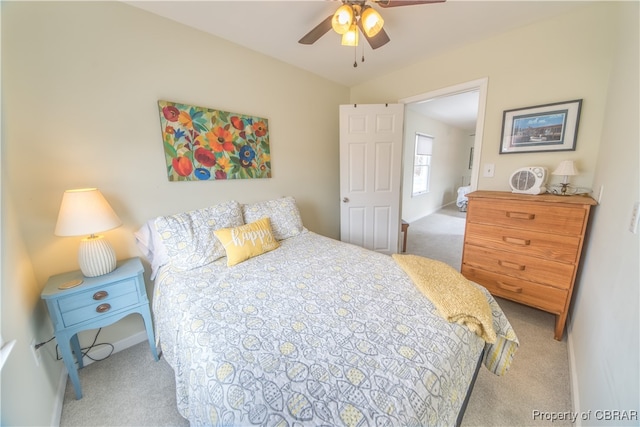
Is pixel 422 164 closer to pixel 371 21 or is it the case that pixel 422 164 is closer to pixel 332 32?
pixel 332 32

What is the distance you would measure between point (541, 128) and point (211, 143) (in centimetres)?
277

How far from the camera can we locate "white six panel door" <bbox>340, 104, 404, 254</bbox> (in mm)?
2727

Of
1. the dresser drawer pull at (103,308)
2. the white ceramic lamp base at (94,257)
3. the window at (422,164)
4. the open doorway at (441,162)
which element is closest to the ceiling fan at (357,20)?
the open doorway at (441,162)

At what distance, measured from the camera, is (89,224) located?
129 centimetres

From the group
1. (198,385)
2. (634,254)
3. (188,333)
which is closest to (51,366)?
(188,333)

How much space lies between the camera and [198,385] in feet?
2.69

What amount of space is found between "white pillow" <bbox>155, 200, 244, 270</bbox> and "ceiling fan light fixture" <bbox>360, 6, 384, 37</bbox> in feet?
5.45

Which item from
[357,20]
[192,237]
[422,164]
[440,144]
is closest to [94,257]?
[192,237]

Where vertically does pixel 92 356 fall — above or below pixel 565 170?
below

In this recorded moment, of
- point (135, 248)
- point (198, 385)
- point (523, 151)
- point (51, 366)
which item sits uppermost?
point (523, 151)

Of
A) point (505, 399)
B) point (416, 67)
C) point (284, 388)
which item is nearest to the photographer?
point (284, 388)

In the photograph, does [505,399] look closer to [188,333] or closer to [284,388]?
[284,388]

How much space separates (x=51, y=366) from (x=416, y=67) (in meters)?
3.84

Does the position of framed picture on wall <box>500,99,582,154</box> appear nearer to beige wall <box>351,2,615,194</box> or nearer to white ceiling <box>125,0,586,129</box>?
beige wall <box>351,2,615,194</box>
